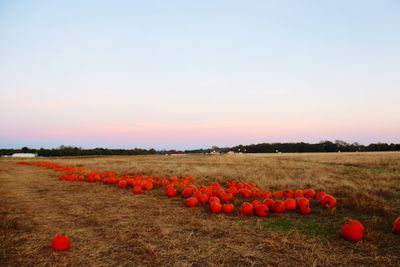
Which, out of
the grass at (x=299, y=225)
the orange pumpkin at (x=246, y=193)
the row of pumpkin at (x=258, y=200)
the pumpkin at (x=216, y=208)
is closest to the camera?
the row of pumpkin at (x=258, y=200)

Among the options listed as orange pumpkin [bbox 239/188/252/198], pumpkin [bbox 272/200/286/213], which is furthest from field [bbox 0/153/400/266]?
orange pumpkin [bbox 239/188/252/198]

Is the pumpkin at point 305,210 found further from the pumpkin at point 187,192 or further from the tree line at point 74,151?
the tree line at point 74,151

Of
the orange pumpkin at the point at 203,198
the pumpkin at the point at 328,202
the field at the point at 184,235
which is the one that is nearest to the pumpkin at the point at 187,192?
the field at the point at 184,235

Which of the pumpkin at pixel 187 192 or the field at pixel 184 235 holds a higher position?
the pumpkin at pixel 187 192

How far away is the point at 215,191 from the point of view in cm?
1069

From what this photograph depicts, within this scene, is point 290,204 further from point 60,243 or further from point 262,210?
point 60,243

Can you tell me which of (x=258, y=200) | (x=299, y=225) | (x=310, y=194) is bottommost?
(x=299, y=225)

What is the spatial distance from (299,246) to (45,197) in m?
9.45

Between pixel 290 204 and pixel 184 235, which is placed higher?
pixel 290 204

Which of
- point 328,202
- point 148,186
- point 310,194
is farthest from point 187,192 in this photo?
point 328,202

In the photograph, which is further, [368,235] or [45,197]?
[45,197]

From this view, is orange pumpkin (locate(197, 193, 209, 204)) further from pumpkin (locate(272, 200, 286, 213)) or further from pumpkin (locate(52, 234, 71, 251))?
pumpkin (locate(52, 234, 71, 251))

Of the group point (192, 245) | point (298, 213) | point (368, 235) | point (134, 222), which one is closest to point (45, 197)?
point (134, 222)

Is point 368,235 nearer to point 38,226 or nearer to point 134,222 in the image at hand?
point 134,222
